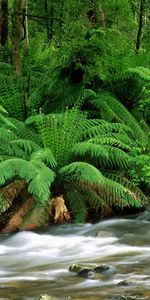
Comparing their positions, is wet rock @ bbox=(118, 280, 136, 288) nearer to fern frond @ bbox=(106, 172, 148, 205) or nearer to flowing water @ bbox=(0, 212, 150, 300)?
flowing water @ bbox=(0, 212, 150, 300)

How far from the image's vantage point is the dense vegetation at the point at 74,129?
26.7 feet

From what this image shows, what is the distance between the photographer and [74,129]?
955 cm

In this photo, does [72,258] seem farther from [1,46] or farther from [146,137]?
[1,46]

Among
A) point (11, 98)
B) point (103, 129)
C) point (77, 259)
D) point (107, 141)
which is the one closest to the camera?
point (77, 259)

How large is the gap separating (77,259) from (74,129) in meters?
3.38

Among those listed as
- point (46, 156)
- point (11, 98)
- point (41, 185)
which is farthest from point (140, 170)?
point (11, 98)

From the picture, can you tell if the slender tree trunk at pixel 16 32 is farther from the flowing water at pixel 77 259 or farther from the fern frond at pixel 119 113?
the flowing water at pixel 77 259

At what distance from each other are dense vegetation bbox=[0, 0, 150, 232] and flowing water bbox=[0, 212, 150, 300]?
42 centimetres

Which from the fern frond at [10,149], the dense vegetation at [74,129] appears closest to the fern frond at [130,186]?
the dense vegetation at [74,129]

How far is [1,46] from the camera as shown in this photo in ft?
48.4

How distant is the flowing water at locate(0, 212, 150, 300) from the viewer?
16.8ft

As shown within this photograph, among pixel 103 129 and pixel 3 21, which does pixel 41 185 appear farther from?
pixel 3 21

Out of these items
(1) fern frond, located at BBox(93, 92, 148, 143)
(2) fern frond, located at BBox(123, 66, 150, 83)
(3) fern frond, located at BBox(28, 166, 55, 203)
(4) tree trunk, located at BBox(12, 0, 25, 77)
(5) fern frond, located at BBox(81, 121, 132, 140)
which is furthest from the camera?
(4) tree trunk, located at BBox(12, 0, 25, 77)

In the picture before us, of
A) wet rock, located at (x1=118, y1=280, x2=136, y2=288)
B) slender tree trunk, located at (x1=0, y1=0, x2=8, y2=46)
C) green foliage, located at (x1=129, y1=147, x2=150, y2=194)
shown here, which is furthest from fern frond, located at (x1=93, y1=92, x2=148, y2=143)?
wet rock, located at (x1=118, y1=280, x2=136, y2=288)
